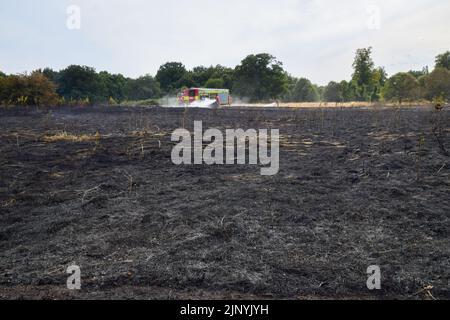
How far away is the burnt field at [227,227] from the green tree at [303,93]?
7023cm

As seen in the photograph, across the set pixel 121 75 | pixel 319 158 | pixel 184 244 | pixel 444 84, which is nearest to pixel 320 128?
pixel 319 158

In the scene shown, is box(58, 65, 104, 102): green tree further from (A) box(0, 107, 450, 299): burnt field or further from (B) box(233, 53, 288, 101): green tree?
(A) box(0, 107, 450, 299): burnt field

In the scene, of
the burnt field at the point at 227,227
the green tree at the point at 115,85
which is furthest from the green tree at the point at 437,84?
the green tree at the point at 115,85

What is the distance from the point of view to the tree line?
93.1 ft

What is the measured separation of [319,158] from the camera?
8766 mm

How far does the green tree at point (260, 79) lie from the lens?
191 feet

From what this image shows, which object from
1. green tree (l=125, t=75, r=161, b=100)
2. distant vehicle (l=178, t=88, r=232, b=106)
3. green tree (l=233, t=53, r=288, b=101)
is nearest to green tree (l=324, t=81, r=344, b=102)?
green tree (l=233, t=53, r=288, b=101)

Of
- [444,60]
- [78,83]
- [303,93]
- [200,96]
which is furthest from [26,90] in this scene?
[303,93]

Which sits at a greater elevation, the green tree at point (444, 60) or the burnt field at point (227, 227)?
the green tree at point (444, 60)

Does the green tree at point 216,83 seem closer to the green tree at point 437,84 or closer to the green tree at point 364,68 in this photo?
the green tree at point 364,68

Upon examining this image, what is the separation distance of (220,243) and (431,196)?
11.0 ft

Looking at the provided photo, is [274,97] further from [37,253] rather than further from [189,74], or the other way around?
[37,253]

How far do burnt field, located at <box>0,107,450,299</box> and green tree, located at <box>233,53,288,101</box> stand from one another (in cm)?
5028

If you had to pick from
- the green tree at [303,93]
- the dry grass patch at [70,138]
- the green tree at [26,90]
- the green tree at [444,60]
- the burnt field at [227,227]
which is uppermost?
the green tree at [444,60]
